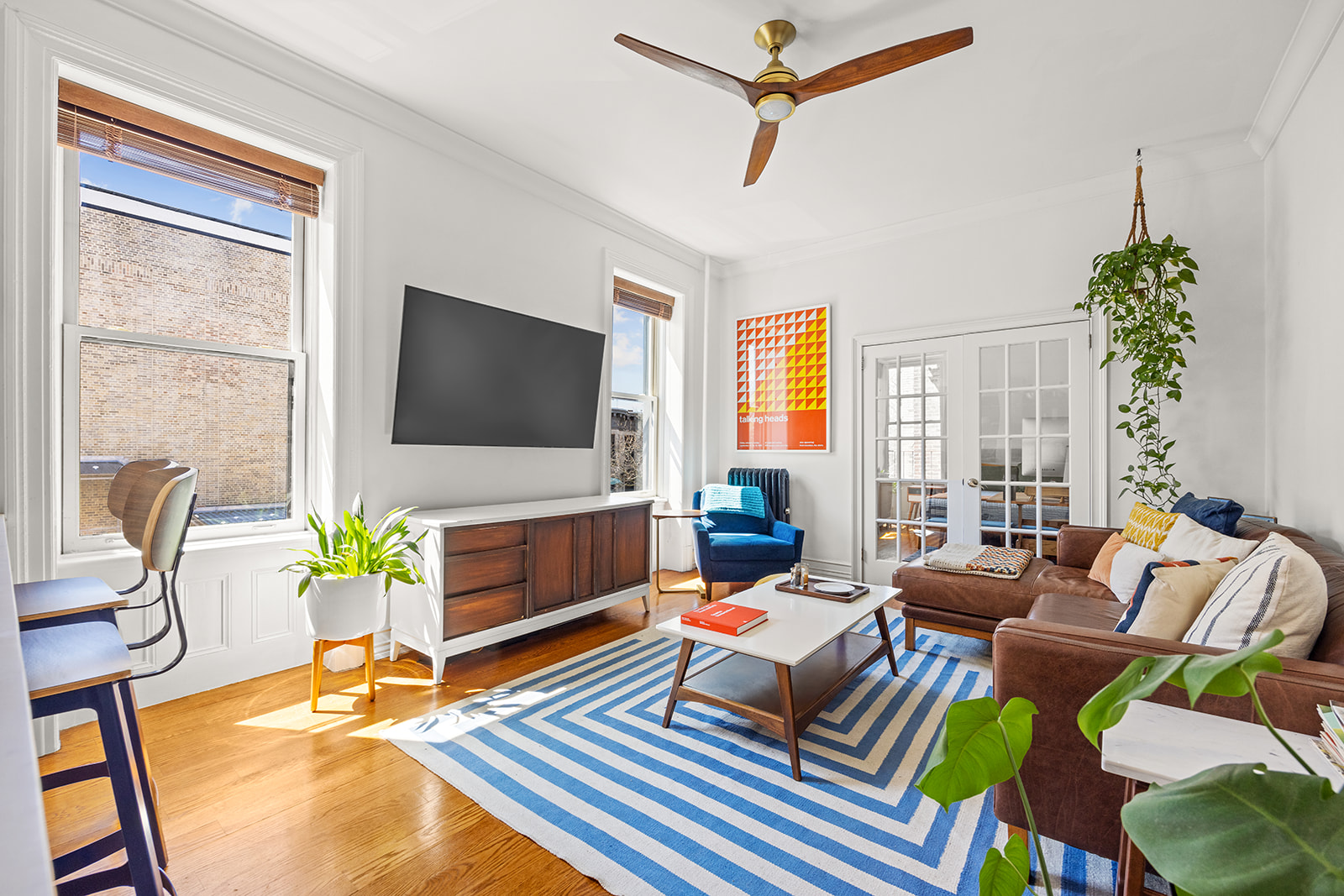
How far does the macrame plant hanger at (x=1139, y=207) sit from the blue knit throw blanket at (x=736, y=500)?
107 inches

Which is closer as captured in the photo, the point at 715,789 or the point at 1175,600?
the point at 1175,600

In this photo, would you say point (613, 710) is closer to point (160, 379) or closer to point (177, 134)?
point (160, 379)

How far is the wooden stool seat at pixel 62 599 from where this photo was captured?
1335mm

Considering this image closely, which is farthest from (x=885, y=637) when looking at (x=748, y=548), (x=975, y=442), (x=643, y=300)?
(x=643, y=300)

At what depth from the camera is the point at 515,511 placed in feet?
11.0

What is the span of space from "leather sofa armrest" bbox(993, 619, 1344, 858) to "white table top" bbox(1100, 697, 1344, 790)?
28cm

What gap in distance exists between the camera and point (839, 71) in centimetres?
236

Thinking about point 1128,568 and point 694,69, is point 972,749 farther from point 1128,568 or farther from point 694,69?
point 1128,568

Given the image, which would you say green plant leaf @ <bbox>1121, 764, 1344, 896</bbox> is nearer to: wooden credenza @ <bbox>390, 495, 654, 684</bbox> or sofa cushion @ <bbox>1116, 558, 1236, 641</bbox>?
sofa cushion @ <bbox>1116, 558, 1236, 641</bbox>

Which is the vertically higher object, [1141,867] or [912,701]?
[1141,867]

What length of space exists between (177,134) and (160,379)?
104 centimetres

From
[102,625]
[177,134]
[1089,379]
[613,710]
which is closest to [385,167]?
[177,134]

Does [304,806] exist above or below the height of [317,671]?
below

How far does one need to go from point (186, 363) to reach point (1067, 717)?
138 inches
